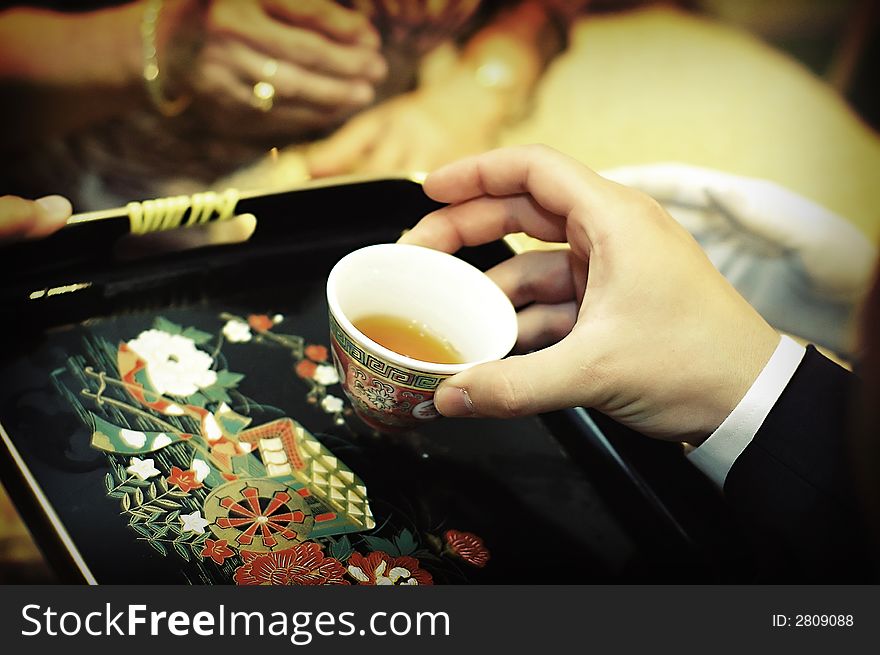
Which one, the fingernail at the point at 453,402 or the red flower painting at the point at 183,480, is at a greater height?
the fingernail at the point at 453,402

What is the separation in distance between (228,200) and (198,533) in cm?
43

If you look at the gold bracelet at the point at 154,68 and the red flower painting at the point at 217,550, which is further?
the gold bracelet at the point at 154,68

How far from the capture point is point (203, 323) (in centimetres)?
93

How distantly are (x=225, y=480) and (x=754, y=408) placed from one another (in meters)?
0.55

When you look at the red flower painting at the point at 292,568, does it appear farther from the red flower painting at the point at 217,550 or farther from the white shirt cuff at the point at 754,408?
the white shirt cuff at the point at 754,408

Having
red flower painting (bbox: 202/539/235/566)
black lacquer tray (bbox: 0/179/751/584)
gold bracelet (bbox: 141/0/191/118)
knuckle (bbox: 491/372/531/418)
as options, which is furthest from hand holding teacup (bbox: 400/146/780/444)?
gold bracelet (bbox: 141/0/191/118)

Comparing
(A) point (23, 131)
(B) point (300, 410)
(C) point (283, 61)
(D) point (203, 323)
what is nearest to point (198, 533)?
(B) point (300, 410)

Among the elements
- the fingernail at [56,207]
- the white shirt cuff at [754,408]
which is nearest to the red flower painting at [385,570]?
the white shirt cuff at [754,408]

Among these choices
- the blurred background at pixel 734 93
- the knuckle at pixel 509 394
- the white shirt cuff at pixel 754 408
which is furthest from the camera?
the blurred background at pixel 734 93

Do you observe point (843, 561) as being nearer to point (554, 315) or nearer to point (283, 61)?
point (554, 315)

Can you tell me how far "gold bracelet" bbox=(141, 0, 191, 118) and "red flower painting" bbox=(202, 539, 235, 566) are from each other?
2.63ft

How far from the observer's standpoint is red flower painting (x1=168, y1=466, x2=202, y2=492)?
760 millimetres

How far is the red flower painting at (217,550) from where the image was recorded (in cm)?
71

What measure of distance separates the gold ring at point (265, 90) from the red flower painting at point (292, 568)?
83 cm
